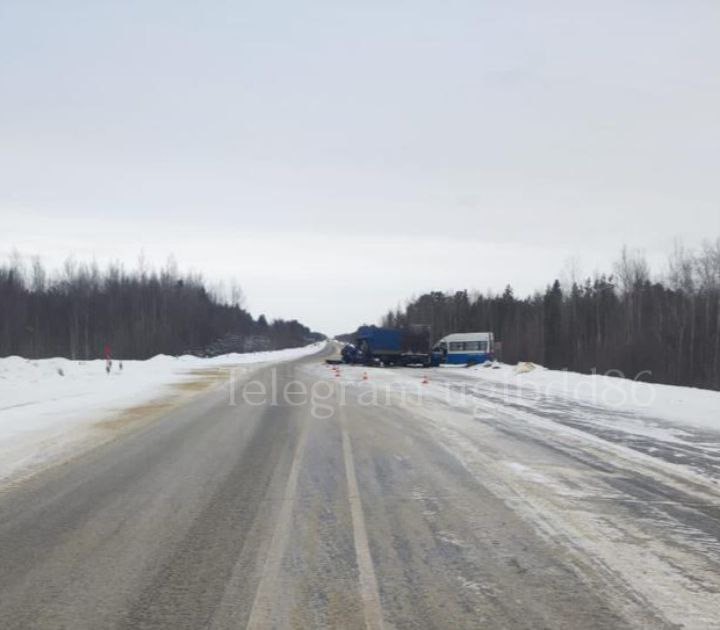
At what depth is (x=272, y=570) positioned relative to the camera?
5.01m

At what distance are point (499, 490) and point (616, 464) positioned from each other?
2798 millimetres

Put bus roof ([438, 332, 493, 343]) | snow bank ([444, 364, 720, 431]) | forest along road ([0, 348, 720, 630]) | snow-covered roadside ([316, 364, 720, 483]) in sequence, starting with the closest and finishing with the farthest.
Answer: forest along road ([0, 348, 720, 630])
snow-covered roadside ([316, 364, 720, 483])
snow bank ([444, 364, 720, 431])
bus roof ([438, 332, 493, 343])

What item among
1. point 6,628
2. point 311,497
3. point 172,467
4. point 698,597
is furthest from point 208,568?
point 172,467

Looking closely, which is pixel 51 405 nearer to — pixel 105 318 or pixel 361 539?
pixel 361 539

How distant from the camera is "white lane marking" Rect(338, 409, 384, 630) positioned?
417 cm

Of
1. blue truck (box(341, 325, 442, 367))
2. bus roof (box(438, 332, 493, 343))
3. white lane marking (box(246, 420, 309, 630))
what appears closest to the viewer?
white lane marking (box(246, 420, 309, 630))

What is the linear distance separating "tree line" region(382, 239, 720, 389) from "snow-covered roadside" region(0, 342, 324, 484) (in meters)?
45.6

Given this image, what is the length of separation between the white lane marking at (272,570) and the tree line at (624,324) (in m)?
56.2

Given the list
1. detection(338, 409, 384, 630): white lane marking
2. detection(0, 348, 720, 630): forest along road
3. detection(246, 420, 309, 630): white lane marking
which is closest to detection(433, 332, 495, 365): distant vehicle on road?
detection(0, 348, 720, 630): forest along road

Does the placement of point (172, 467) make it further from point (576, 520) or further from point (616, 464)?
point (616, 464)

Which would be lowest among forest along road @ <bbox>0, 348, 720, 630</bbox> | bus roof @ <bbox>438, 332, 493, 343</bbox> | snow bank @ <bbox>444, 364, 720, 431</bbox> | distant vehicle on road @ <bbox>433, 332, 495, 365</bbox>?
forest along road @ <bbox>0, 348, 720, 630</bbox>

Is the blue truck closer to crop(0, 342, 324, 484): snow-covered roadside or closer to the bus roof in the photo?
the bus roof

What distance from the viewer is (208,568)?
507cm

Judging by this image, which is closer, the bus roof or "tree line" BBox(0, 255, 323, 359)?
the bus roof
